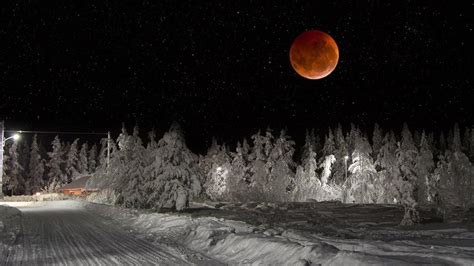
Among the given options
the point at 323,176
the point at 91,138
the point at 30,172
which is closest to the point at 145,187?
the point at 323,176

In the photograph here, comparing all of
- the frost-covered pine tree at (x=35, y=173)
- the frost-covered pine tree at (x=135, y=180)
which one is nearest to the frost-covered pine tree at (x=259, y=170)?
the frost-covered pine tree at (x=135, y=180)

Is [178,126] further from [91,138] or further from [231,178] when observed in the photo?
[91,138]

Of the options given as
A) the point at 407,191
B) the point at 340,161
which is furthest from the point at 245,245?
the point at 340,161

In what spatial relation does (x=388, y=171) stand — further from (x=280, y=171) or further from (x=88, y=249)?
(x=88, y=249)

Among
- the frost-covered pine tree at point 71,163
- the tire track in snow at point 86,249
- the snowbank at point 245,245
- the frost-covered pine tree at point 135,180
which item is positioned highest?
the frost-covered pine tree at point 71,163

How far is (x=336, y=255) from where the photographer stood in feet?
34.4

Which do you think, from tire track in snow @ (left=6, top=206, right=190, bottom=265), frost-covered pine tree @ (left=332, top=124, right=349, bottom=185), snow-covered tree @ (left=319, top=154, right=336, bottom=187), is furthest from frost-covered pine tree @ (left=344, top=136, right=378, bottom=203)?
tire track in snow @ (left=6, top=206, right=190, bottom=265)

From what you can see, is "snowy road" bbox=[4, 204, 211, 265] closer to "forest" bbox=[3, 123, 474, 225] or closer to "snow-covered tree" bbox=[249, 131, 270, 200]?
"forest" bbox=[3, 123, 474, 225]

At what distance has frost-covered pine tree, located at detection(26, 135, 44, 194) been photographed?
3848 inches

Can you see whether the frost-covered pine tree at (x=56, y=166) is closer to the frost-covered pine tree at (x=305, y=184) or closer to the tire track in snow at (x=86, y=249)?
the frost-covered pine tree at (x=305, y=184)

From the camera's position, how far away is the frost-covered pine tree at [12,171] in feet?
300

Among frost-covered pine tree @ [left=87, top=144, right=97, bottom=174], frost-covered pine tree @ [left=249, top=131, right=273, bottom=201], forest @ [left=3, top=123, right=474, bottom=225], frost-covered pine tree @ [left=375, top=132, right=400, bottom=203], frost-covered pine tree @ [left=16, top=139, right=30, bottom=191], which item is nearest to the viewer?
forest @ [left=3, top=123, right=474, bottom=225]

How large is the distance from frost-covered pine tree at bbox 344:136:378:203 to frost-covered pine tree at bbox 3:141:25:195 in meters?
65.0

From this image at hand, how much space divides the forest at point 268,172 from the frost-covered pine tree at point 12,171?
20cm
